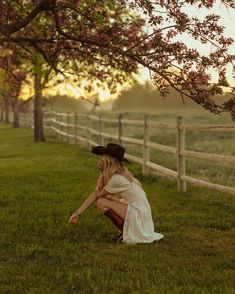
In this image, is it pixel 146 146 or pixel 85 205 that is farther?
pixel 146 146

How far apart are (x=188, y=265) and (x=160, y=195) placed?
16.2 ft

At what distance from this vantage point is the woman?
274 inches

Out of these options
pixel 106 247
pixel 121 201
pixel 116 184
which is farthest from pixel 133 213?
pixel 106 247

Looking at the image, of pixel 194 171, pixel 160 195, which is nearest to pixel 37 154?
pixel 194 171

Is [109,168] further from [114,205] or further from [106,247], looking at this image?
[106,247]

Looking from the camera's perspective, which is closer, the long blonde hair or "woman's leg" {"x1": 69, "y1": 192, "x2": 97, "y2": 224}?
"woman's leg" {"x1": 69, "y1": 192, "x2": 97, "y2": 224}

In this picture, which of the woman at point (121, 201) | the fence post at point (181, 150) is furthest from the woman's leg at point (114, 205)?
the fence post at point (181, 150)

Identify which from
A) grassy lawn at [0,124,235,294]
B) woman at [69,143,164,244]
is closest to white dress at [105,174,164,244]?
woman at [69,143,164,244]

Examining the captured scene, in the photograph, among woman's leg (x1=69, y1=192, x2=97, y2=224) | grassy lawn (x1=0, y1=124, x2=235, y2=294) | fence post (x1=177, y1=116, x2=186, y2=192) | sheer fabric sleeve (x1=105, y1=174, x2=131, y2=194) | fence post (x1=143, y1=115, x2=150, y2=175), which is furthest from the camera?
fence post (x1=143, y1=115, x2=150, y2=175)

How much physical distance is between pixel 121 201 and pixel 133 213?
10.2 inches

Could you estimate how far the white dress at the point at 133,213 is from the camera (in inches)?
274

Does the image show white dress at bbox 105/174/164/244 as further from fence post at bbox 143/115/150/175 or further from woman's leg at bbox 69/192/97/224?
fence post at bbox 143/115/150/175

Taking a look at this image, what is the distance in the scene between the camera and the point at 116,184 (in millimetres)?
7031

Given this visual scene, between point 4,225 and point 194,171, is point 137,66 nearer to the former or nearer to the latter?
point 4,225
